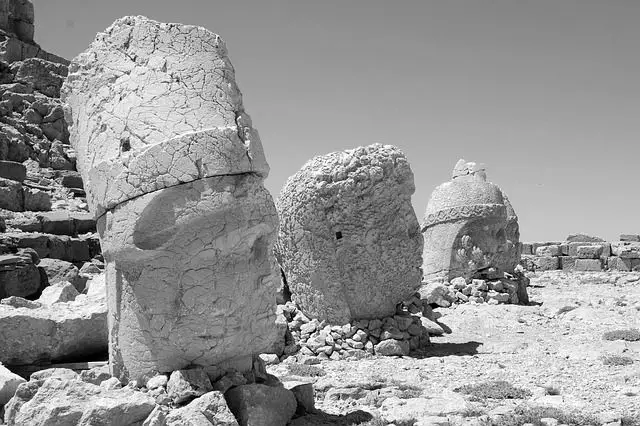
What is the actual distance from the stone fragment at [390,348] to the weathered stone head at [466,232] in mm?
4945

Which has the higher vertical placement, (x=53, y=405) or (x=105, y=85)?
(x=105, y=85)

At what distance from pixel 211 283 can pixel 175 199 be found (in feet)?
1.83

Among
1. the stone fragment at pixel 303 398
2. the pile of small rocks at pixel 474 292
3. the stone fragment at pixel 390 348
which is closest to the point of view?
the stone fragment at pixel 303 398

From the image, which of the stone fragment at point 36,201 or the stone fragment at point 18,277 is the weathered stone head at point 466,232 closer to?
the stone fragment at point 18,277

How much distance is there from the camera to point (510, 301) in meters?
11.9

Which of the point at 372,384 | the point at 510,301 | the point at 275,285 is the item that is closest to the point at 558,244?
the point at 510,301

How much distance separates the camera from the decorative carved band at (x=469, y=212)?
12.1 metres

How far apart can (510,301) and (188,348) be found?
9.21 m

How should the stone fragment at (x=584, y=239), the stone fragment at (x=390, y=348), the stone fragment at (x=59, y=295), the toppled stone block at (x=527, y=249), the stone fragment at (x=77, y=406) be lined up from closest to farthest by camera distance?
the stone fragment at (x=77, y=406) < the stone fragment at (x=59, y=295) < the stone fragment at (x=390, y=348) < the stone fragment at (x=584, y=239) < the toppled stone block at (x=527, y=249)

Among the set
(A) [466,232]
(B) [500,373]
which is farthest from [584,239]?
(B) [500,373]

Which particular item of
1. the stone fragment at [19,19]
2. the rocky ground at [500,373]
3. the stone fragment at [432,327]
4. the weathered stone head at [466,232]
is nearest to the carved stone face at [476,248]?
the weathered stone head at [466,232]

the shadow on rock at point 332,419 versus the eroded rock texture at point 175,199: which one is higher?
the eroded rock texture at point 175,199

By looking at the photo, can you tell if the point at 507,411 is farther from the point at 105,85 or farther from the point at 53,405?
the point at 105,85

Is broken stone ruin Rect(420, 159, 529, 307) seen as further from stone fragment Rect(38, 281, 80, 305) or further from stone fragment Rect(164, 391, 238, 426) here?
stone fragment Rect(164, 391, 238, 426)
